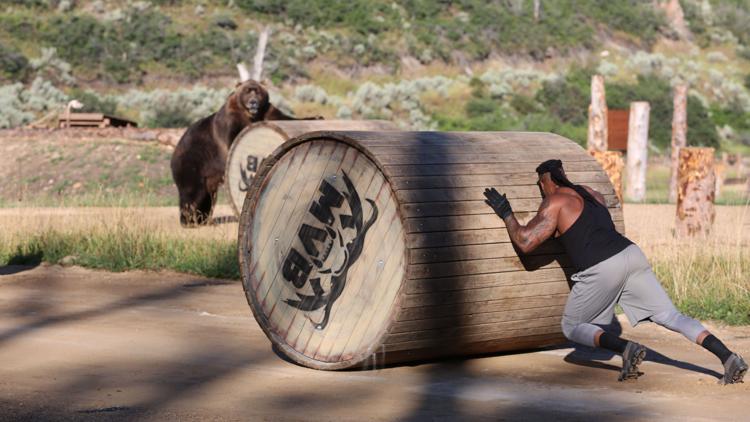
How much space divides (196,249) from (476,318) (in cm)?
599

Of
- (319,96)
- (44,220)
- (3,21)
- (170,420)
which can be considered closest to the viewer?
(170,420)

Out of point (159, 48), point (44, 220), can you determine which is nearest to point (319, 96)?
point (159, 48)

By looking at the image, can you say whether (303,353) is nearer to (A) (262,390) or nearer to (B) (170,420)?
(A) (262,390)

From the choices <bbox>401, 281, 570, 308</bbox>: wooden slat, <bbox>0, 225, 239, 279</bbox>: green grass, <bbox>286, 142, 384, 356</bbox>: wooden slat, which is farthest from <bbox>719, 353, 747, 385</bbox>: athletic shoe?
<bbox>0, 225, 239, 279</bbox>: green grass

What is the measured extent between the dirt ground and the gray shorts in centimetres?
40

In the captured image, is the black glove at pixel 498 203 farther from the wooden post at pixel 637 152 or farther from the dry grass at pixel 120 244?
the wooden post at pixel 637 152

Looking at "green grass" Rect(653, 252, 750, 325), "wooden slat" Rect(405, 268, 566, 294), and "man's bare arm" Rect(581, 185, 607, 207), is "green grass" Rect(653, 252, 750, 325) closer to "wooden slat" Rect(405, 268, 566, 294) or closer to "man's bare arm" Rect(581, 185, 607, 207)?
"man's bare arm" Rect(581, 185, 607, 207)

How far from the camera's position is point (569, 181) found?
7465 millimetres

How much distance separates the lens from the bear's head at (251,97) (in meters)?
16.2

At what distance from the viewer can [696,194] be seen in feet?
48.5

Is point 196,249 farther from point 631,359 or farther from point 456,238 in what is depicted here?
point 631,359

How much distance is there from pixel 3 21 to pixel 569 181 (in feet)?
144

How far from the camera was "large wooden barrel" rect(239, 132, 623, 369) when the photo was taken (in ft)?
23.1

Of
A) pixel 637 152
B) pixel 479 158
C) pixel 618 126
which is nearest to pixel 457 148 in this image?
pixel 479 158
